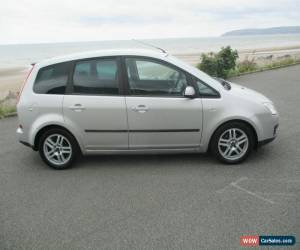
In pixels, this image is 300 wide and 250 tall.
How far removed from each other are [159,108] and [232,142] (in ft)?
4.07

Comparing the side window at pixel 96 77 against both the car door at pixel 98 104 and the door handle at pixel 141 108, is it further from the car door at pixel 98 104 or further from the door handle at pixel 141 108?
the door handle at pixel 141 108

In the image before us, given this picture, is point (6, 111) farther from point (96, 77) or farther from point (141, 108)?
point (141, 108)

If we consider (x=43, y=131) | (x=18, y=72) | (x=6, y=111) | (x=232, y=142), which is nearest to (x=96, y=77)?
(x=43, y=131)

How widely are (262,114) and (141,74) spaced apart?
192cm

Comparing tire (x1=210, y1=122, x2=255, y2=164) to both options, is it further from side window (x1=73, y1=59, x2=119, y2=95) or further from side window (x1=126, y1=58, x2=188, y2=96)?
side window (x1=73, y1=59, x2=119, y2=95)

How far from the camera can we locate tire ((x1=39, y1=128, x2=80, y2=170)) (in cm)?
554

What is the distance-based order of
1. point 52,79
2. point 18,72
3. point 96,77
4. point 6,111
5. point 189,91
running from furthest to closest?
1. point 18,72
2. point 6,111
3. point 52,79
4. point 96,77
5. point 189,91

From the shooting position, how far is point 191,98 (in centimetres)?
528

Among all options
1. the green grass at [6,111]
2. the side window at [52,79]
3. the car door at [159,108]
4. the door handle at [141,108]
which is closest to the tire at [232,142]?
the car door at [159,108]

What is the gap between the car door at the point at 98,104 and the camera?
5.33m

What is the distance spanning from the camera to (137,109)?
208 inches

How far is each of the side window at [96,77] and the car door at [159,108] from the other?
0.72 feet

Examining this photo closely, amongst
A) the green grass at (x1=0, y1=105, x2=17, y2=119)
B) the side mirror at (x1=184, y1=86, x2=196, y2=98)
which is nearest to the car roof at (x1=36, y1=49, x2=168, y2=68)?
the side mirror at (x1=184, y1=86, x2=196, y2=98)

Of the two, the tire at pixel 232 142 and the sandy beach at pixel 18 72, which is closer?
the tire at pixel 232 142
